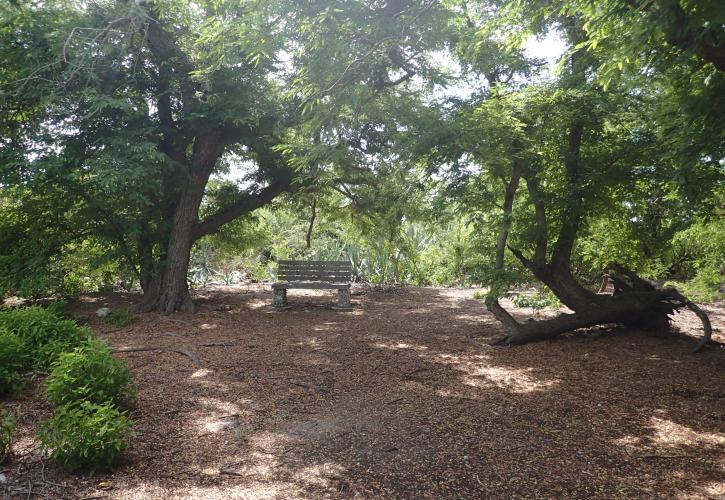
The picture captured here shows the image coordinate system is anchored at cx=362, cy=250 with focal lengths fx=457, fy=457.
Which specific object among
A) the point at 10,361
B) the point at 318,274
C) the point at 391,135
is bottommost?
the point at 10,361

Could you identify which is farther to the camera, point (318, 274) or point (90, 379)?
point (318, 274)

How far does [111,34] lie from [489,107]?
5.79 meters

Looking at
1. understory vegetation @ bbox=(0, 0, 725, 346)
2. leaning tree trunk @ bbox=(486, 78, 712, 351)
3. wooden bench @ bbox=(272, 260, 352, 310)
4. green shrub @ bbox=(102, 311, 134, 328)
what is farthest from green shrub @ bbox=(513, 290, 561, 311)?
green shrub @ bbox=(102, 311, 134, 328)

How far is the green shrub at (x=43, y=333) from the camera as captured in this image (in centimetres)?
417

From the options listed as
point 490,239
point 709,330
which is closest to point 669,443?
point 709,330

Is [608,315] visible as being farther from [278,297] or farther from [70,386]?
[70,386]

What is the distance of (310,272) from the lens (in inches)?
375

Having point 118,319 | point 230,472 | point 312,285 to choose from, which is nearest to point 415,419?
point 230,472

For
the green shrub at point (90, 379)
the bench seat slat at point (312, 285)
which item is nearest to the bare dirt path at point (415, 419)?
the green shrub at point (90, 379)

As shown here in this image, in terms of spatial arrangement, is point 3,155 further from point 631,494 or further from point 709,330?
point 709,330

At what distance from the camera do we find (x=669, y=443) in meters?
3.00

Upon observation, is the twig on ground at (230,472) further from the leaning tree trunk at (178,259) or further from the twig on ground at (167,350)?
the leaning tree trunk at (178,259)

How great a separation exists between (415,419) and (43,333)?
3.64 meters

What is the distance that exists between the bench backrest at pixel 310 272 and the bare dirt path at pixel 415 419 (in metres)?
3.11
